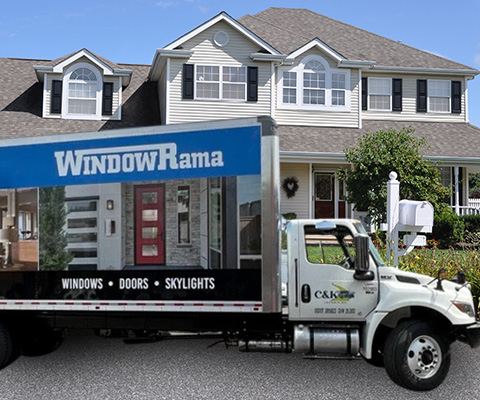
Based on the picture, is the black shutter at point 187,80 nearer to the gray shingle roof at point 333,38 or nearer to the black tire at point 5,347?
the gray shingle roof at point 333,38

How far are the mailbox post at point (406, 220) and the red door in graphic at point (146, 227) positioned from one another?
210 inches

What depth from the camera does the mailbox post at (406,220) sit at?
963cm

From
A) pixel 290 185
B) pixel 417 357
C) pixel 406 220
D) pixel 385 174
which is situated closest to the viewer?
pixel 417 357

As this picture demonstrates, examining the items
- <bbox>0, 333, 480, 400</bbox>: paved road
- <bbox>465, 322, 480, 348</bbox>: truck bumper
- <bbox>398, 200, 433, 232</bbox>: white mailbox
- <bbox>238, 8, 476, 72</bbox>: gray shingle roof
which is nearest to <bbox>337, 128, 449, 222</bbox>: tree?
<bbox>238, 8, 476, 72</bbox>: gray shingle roof

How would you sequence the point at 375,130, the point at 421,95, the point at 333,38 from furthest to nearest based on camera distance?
1. the point at 333,38
2. the point at 421,95
3. the point at 375,130

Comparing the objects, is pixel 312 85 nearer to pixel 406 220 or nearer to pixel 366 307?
pixel 406 220

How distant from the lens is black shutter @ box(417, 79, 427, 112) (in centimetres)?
2238

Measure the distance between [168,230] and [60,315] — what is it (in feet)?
6.13

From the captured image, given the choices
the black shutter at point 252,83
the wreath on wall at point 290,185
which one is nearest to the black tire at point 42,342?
the wreath on wall at point 290,185

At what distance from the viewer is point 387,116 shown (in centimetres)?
2231

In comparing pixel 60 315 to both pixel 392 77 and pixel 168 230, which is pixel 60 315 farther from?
pixel 392 77

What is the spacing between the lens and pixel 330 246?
622 cm

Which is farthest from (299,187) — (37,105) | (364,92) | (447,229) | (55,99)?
(37,105)

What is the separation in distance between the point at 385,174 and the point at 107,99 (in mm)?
11583
